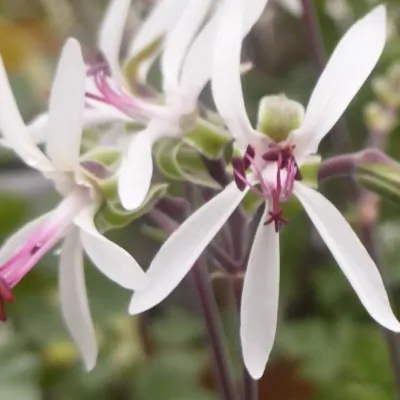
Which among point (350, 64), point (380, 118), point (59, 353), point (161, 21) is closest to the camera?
point (350, 64)

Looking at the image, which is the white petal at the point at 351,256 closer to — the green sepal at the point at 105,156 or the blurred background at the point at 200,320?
the green sepal at the point at 105,156

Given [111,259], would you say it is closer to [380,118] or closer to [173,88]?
[173,88]

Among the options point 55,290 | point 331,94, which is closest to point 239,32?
point 331,94

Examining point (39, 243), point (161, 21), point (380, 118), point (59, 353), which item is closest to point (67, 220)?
point (39, 243)

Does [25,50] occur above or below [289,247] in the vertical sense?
above

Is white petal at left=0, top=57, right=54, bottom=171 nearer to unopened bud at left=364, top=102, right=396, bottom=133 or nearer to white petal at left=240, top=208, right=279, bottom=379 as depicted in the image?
white petal at left=240, top=208, right=279, bottom=379

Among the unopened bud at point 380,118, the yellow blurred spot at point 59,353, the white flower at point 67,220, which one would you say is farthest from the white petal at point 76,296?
the yellow blurred spot at point 59,353

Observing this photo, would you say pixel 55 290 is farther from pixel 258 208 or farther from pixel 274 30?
pixel 258 208
